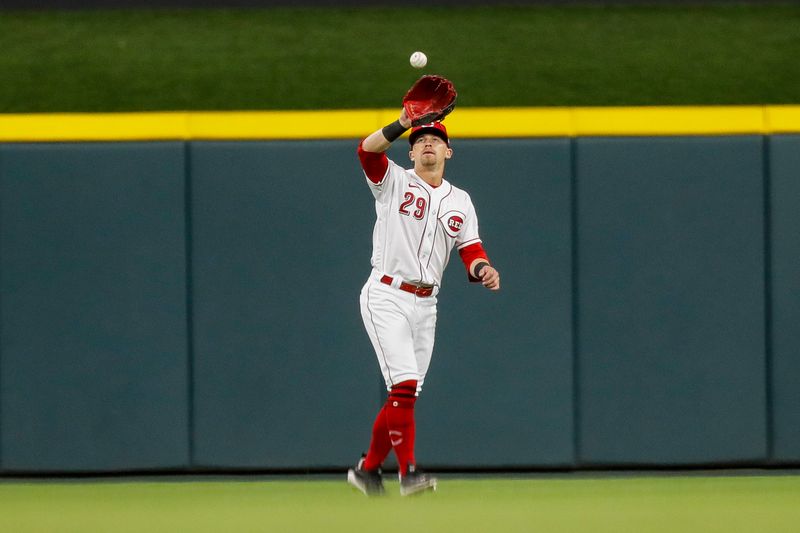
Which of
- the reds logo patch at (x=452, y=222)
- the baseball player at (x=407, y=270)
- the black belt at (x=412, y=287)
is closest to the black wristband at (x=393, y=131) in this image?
the baseball player at (x=407, y=270)

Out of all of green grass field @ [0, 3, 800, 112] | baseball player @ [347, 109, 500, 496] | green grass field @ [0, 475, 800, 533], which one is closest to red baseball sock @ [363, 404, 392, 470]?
baseball player @ [347, 109, 500, 496]

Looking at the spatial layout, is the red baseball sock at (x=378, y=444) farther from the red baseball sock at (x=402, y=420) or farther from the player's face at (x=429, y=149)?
the player's face at (x=429, y=149)

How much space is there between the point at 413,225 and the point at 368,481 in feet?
3.51

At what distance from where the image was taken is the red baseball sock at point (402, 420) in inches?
170

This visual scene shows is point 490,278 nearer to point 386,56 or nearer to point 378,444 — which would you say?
point 378,444

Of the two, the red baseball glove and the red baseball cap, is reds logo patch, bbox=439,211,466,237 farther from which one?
the red baseball glove

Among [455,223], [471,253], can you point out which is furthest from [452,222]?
[471,253]

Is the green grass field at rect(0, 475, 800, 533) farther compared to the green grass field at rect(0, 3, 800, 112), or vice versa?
the green grass field at rect(0, 3, 800, 112)

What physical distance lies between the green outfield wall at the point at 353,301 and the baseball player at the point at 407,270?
78cm

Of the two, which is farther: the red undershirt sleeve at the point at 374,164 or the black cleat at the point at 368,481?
the black cleat at the point at 368,481

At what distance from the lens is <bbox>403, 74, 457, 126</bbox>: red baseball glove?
4.13 metres

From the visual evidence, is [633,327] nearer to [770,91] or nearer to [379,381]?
[379,381]

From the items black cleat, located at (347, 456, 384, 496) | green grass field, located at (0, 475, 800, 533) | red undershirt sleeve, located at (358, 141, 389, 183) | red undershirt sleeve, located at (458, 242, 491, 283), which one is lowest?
green grass field, located at (0, 475, 800, 533)

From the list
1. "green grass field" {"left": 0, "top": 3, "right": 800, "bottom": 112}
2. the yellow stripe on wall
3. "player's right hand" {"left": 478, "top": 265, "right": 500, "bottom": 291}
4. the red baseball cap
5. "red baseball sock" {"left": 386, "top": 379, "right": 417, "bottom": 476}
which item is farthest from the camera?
"green grass field" {"left": 0, "top": 3, "right": 800, "bottom": 112}
